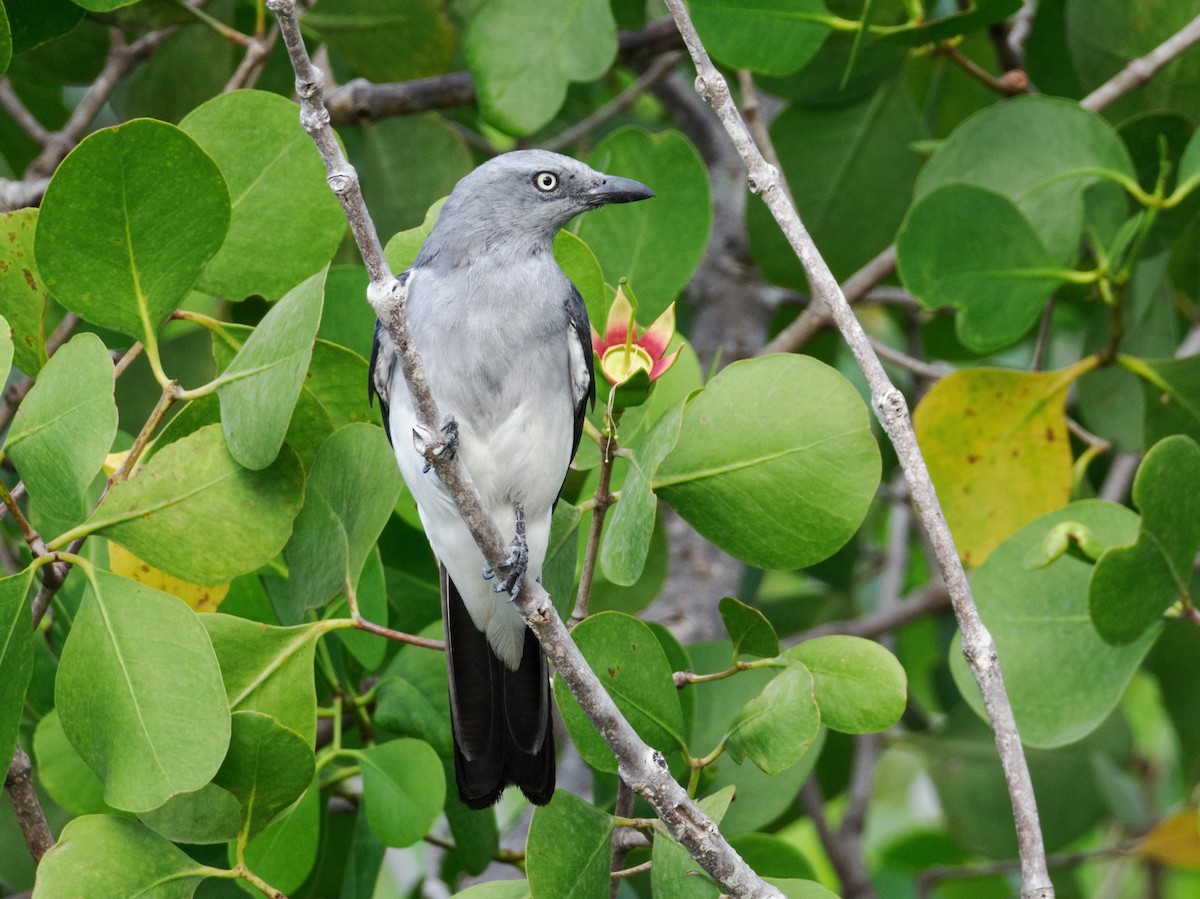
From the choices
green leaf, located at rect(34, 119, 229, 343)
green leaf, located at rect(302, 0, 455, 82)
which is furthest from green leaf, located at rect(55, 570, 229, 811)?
green leaf, located at rect(302, 0, 455, 82)

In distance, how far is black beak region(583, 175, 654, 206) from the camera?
2.91 meters

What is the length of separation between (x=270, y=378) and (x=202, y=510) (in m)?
0.26

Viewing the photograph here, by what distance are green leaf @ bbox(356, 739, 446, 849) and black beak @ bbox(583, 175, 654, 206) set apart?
1.25m

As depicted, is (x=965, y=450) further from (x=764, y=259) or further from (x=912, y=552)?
(x=912, y=552)

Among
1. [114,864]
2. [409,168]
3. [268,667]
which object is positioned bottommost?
[114,864]

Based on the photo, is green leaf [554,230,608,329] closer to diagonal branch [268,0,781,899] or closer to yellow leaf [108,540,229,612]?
diagonal branch [268,0,781,899]

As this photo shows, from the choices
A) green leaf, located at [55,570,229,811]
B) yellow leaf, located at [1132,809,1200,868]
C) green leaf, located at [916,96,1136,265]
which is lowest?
yellow leaf, located at [1132,809,1200,868]

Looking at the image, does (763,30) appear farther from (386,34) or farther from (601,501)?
(601,501)

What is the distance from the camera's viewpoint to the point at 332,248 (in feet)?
8.46

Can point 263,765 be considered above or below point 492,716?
above

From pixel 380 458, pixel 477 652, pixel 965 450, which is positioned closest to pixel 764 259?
pixel 965 450

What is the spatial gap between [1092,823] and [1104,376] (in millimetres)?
1318

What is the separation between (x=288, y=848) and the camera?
7.79 feet

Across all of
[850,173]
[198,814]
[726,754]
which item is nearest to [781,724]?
[726,754]
